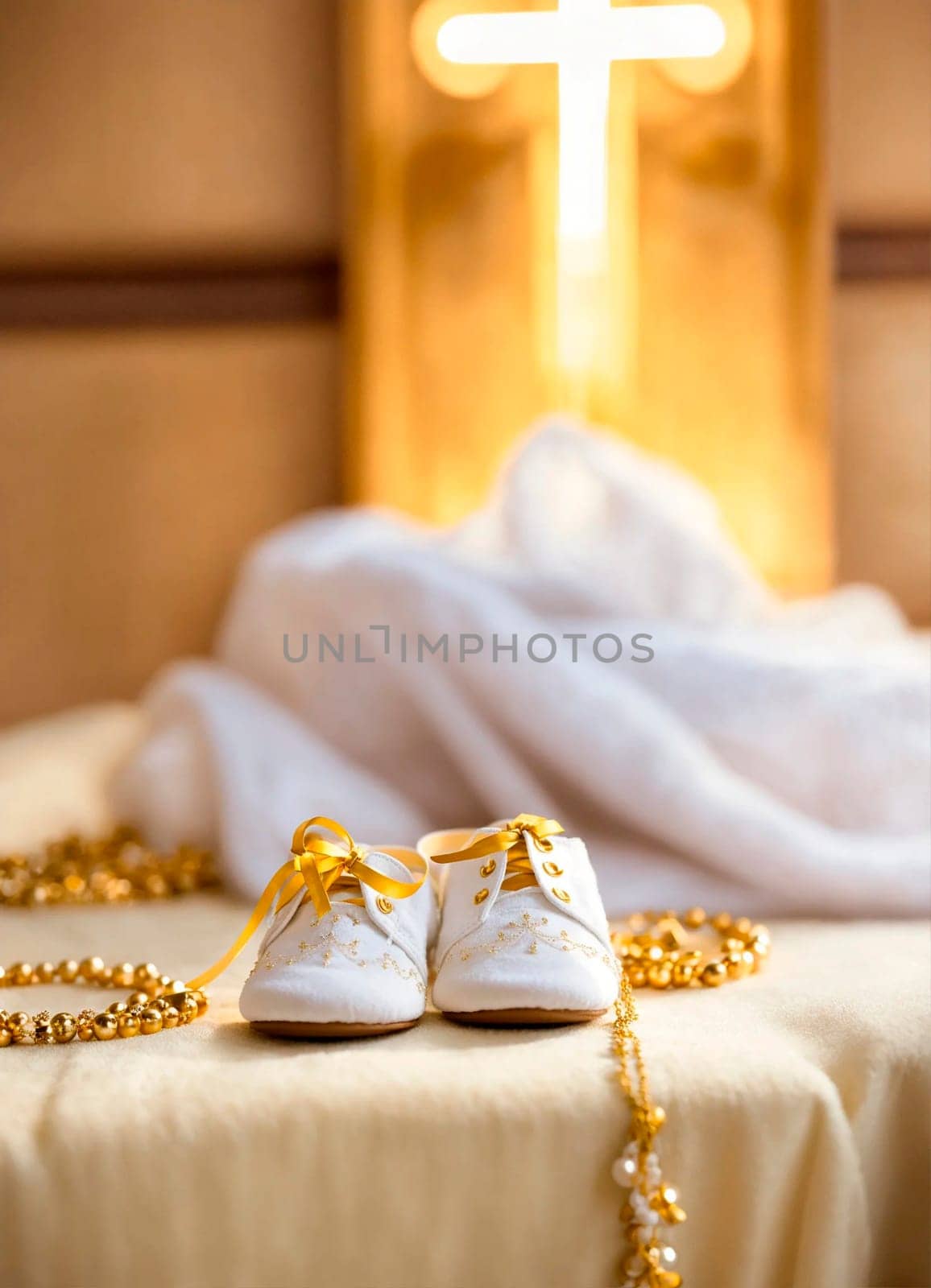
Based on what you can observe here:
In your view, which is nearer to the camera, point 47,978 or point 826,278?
point 47,978

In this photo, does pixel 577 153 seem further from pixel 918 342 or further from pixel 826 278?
pixel 918 342

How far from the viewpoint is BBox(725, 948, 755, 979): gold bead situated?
1.98ft

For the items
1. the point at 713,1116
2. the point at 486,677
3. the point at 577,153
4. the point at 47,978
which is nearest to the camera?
the point at 713,1116

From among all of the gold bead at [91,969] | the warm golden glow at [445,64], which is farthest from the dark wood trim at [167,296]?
the gold bead at [91,969]

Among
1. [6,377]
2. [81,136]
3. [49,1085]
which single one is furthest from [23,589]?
[49,1085]

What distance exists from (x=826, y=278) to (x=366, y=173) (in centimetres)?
53

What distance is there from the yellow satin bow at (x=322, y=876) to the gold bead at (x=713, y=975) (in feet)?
0.53

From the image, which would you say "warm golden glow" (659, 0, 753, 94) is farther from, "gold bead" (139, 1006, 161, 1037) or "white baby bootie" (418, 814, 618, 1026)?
"gold bead" (139, 1006, 161, 1037)

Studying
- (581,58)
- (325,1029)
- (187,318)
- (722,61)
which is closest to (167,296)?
(187,318)

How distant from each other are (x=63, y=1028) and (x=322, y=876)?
0.46 feet

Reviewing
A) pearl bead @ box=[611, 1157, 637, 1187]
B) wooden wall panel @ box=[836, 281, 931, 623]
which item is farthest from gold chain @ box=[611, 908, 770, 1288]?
wooden wall panel @ box=[836, 281, 931, 623]

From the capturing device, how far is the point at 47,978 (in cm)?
63

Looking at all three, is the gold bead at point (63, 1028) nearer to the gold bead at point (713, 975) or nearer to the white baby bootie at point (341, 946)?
the white baby bootie at point (341, 946)

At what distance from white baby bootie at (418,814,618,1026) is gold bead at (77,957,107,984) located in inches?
7.8
